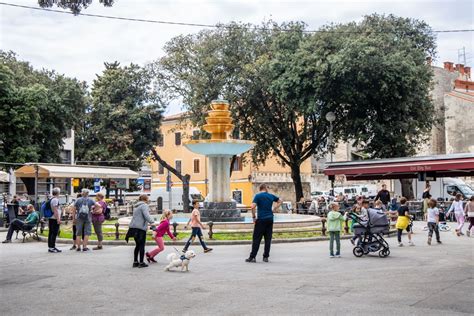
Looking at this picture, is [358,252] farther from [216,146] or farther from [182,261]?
[216,146]

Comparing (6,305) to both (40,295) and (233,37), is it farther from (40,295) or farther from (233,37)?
(233,37)

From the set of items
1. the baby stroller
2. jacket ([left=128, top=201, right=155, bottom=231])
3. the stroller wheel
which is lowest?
the stroller wheel

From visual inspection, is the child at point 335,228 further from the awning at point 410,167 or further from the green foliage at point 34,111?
the green foliage at point 34,111

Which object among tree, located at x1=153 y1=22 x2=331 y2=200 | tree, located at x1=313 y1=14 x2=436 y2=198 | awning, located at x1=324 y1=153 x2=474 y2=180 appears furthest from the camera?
tree, located at x1=153 y1=22 x2=331 y2=200

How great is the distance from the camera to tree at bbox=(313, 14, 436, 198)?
32719mm

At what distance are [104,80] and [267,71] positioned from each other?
14.3 metres

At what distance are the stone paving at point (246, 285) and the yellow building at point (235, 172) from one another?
117 ft

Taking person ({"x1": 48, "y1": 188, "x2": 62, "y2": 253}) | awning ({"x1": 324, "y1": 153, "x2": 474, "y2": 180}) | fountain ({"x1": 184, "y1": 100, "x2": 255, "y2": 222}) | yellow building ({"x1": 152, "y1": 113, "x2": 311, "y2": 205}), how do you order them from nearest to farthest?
1. person ({"x1": 48, "y1": 188, "x2": 62, "y2": 253})
2. fountain ({"x1": 184, "y1": 100, "x2": 255, "y2": 222})
3. awning ({"x1": 324, "y1": 153, "x2": 474, "y2": 180})
4. yellow building ({"x1": 152, "y1": 113, "x2": 311, "y2": 205})

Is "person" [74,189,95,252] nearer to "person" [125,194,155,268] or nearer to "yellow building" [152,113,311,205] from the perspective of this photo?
"person" [125,194,155,268]

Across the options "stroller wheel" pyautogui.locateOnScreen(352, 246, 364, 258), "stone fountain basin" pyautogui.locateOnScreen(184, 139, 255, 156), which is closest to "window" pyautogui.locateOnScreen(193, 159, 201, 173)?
"stone fountain basin" pyautogui.locateOnScreen(184, 139, 255, 156)

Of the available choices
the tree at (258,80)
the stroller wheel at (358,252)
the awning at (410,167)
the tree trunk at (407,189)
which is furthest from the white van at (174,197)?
the stroller wheel at (358,252)

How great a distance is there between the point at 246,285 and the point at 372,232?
516cm

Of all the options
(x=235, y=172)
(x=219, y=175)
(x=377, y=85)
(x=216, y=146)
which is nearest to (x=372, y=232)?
(x=216, y=146)

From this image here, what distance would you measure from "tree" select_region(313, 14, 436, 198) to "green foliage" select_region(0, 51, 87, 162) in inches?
752
